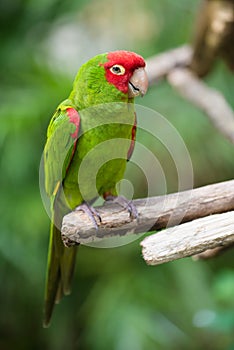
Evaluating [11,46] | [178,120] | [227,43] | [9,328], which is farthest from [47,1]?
[9,328]

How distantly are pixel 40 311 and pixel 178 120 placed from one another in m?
A: 0.84

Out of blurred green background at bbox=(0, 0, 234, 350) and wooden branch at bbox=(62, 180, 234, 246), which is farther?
blurred green background at bbox=(0, 0, 234, 350)

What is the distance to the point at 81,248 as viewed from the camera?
176 cm

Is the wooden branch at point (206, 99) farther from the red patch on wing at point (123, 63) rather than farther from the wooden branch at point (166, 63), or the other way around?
the red patch on wing at point (123, 63)

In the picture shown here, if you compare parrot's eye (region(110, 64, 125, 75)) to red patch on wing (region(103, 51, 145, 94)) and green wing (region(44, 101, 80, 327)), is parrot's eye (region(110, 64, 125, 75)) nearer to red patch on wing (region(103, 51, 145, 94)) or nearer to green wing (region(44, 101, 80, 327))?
red patch on wing (region(103, 51, 145, 94))

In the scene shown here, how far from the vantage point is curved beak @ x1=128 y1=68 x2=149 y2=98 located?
77 centimetres

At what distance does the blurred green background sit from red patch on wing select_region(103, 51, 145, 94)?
91 cm

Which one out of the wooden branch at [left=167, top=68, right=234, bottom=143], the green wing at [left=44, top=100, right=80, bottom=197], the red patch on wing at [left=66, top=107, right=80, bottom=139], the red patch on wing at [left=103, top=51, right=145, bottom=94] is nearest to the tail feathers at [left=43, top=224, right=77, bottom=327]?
the green wing at [left=44, top=100, right=80, bottom=197]

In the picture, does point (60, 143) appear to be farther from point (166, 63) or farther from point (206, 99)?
point (166, 63)

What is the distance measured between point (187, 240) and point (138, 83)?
244 mm

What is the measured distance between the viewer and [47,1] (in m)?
1.90

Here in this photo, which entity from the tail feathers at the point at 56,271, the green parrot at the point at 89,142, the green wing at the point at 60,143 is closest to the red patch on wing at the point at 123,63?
the green parrot at the point at 89,142

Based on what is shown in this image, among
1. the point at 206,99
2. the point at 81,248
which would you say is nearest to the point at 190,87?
the point at 206,99

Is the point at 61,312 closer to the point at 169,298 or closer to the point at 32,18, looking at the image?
the point at 169,298
